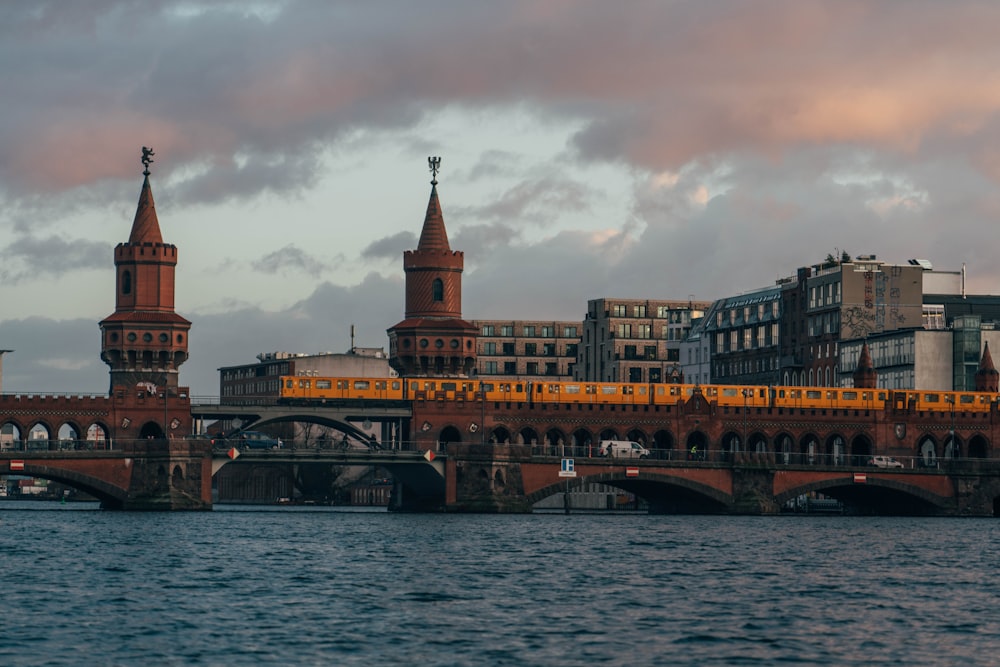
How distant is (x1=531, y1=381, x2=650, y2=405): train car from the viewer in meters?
185

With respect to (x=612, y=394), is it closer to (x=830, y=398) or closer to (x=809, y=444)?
(x=830, y=398)

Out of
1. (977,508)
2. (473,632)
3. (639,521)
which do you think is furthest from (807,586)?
(977,508)

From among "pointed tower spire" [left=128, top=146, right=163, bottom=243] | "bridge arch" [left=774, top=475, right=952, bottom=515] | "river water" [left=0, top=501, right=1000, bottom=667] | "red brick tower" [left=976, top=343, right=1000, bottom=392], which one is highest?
"pointed tower spire" [left=128, top=146, right=163, bottom=243]

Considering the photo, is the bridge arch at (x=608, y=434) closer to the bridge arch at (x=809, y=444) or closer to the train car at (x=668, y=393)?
the train car at (x=668, y=393)

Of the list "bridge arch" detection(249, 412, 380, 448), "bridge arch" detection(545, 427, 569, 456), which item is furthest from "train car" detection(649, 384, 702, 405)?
"bridge arch" detection(249, 412, 380, 448)

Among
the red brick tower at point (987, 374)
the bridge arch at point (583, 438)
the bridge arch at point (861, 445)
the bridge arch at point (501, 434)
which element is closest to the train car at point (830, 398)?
the bridge arch at point (861, 445)

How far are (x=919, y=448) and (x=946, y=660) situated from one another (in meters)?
133

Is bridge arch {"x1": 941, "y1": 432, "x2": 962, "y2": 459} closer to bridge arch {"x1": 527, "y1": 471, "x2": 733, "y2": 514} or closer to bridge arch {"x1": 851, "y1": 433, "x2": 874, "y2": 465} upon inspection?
bridge arch {"x1": 851, "y1": 433, "x2": 874, "y2": 465}

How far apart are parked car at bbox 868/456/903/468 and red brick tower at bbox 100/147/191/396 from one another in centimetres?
6784

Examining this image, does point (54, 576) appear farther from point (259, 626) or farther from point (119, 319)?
point (119, 319)

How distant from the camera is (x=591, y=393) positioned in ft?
612

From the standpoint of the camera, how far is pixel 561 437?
7377 inches

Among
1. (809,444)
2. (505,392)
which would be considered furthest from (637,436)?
(809,444)

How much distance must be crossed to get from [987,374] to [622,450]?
46550 mm
